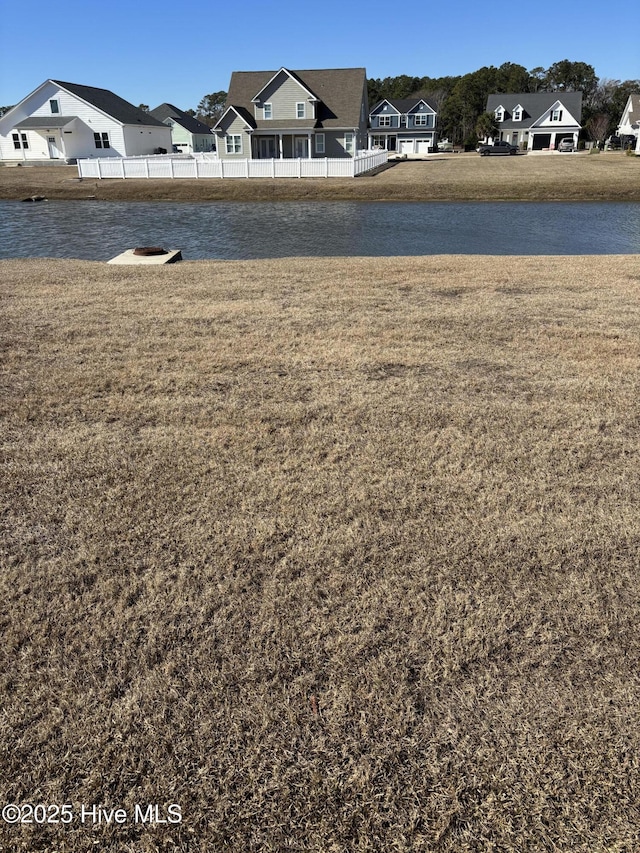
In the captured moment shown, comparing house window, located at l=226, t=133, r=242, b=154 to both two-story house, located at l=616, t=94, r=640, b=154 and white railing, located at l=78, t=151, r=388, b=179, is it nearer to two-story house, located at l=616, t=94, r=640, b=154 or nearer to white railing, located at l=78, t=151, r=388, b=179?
white railing, located at l=78, t=151, r=388, b=179

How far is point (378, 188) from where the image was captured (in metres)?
28.2

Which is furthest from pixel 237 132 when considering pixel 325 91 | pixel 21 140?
pixel 21 140

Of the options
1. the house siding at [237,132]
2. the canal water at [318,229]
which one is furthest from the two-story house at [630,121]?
the canal water at [318,229]

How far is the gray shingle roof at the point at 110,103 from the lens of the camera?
142 ft

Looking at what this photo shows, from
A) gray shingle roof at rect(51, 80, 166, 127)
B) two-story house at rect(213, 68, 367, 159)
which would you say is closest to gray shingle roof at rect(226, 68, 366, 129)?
two-story house at rect(213, 68, 367, 159)

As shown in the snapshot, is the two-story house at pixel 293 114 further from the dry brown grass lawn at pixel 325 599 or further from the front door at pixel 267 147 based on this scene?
the dry brown grass lawn at pixel 325 599

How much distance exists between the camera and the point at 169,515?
10.3 ft

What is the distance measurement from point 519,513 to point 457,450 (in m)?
0.72

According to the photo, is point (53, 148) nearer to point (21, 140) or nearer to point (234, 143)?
point (21, 140)

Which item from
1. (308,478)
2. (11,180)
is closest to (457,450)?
(308,478)

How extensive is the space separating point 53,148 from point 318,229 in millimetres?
36379

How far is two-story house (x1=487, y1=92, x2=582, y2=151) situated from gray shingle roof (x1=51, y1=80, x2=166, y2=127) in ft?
128

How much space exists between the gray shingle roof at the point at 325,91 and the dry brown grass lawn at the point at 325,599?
3922 centimetres

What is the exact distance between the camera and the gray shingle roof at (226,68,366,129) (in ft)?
129
